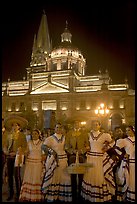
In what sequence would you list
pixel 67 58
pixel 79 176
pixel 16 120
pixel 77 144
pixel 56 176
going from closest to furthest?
pixel 56 176
pixel 79 176
pixel 77 144
pixel 16 120
pixel 67 58

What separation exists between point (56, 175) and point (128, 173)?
164cm

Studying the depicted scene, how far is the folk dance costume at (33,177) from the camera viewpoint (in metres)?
6.07

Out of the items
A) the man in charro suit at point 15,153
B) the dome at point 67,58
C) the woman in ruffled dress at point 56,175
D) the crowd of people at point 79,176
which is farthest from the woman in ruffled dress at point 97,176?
the dome at point 67,58

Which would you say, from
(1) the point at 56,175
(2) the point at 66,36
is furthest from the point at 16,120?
(2) the point at 66,36

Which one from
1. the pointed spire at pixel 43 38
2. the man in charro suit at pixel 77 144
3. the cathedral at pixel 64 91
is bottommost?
the man in charro suit at pixel 77 144

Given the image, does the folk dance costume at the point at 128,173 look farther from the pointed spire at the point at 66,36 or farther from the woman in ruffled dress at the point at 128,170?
the pointed spire at the point at 66,36

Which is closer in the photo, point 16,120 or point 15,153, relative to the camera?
point 15,153

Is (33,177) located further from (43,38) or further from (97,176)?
(43,38)

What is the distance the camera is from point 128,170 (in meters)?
6.05

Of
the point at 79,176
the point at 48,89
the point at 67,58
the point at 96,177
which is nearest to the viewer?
the point at 96,177

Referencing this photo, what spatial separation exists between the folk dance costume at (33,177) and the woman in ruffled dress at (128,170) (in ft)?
6.18

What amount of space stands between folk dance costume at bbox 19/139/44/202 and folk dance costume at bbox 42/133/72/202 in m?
0.14

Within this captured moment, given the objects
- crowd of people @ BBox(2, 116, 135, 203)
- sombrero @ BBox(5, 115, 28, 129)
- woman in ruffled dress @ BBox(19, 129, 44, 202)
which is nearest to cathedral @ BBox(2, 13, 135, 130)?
sombrero @ BBox(5, 115, 28, 129)

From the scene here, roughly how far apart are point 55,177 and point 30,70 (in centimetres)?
5469
